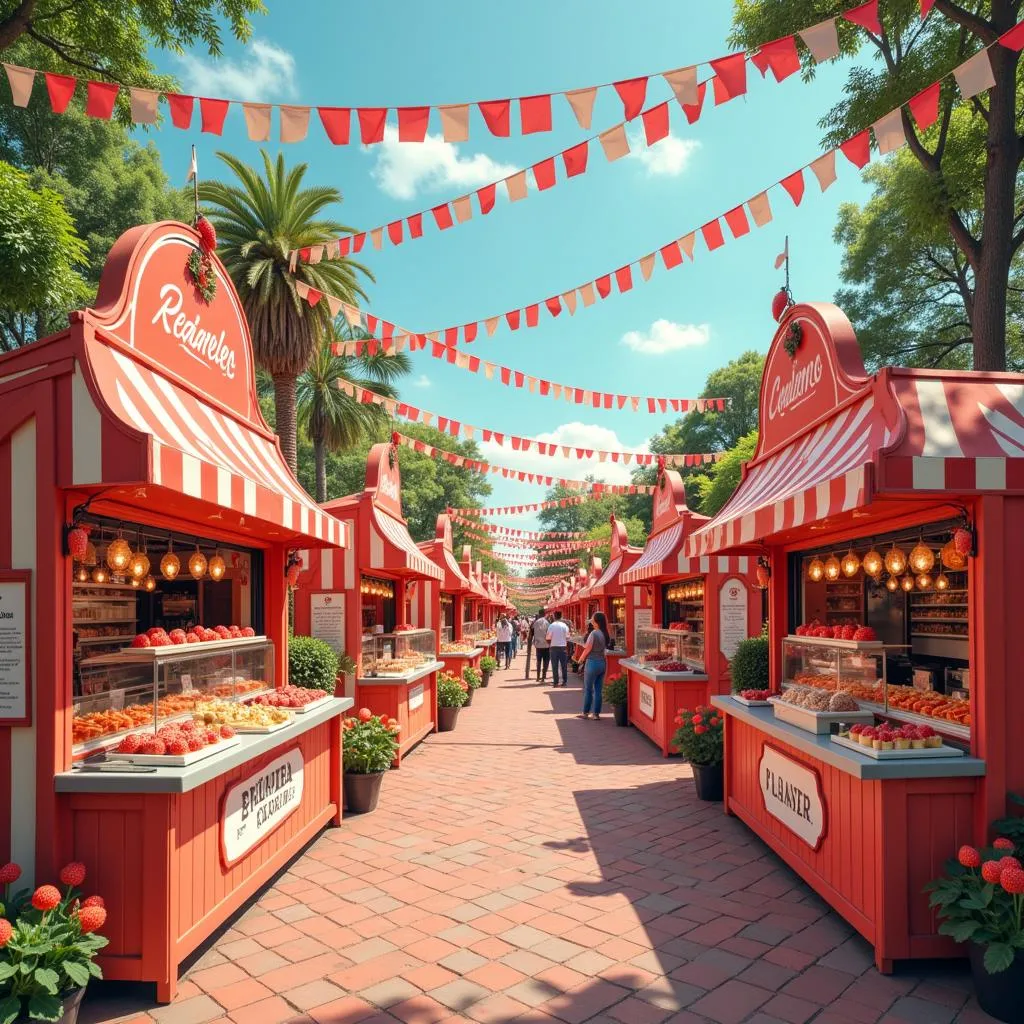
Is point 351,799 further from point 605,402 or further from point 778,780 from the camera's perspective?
point 605,402

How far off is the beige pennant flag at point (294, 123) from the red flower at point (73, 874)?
186 inches

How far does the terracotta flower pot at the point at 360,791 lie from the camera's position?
7148 millimetres

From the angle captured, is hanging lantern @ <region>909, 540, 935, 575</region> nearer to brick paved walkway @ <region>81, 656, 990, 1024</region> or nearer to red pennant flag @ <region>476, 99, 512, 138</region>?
brick paved walkway @ <region>81, 656, 990, 1024</region>

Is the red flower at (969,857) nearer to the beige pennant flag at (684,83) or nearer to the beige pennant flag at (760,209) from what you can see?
the beige pennant flag at (684,83)

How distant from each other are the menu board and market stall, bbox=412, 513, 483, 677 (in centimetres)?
859

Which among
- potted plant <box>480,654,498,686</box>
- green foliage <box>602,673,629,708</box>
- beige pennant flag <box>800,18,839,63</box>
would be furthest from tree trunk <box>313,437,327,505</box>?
beige pennant flag <box>800,18,839,63</box>

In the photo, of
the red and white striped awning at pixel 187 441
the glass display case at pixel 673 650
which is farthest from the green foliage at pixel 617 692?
the red and white striped awning at pixel 187 441

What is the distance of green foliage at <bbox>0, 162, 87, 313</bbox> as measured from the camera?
25.7ft

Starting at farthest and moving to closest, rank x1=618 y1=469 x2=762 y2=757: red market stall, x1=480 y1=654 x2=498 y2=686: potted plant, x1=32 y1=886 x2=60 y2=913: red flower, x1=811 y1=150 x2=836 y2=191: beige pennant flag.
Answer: x1=480 y1=654 x2=498 y2=686: potted plant → x1=618 y1=469 x2=762 y2=757: red market stall → x1=811 y1=150 x2=836 y2=191: beige pennant flag → x1=32 y1=886 x2=60 y2=913: red flower

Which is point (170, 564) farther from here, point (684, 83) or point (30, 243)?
point (684, 83)

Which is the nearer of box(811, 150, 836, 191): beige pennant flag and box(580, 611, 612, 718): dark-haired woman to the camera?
box(811, 150, 836, 191): beige pennant flag

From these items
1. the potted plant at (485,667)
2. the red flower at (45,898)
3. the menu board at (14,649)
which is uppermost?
the menu board at (14,649)

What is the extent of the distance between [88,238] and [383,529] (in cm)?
1470

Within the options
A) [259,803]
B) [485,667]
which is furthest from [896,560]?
[485,667]
